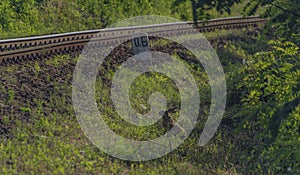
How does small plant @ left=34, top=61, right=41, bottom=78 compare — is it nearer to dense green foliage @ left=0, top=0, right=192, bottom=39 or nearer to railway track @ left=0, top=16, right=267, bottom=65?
railway track @ left=0, top=16, right=267, bottom=65

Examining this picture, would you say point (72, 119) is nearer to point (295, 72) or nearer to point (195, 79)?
point (295, 72)

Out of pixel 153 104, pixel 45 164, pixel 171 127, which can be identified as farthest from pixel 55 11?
pixel 45 164

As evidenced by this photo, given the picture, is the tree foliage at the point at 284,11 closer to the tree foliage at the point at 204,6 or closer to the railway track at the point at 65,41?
the tree foliage at the point at 204,6

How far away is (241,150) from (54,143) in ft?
13.5

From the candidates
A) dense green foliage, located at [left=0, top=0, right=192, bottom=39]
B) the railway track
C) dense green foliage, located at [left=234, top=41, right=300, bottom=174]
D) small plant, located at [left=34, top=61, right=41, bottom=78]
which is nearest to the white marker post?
the railway track

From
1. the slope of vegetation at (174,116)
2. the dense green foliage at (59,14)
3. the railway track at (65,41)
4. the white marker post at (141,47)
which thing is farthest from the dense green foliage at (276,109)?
the dense green foliage at (59,14)

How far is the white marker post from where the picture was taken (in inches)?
634

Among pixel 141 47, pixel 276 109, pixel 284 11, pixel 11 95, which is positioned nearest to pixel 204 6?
pixel 284 11

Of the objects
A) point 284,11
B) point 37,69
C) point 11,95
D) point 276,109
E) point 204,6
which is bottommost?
point 37,69

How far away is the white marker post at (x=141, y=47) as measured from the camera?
1611 cm

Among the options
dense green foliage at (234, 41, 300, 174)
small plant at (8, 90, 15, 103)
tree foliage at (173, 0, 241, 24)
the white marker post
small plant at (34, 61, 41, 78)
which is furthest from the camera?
the white marker post

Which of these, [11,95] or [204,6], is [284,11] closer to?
[204,6]

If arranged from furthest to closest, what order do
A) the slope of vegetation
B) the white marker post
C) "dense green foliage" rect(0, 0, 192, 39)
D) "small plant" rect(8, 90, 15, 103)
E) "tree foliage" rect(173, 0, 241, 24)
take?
"dense green foliage" rect(0, 0, 192, 39)
the white marker post
"small plant" rect(8, 90, 15, 103)
the slope of vegetation
"tree foliage" rect(173, 0, 241, 24)

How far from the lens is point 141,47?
1638 cm
